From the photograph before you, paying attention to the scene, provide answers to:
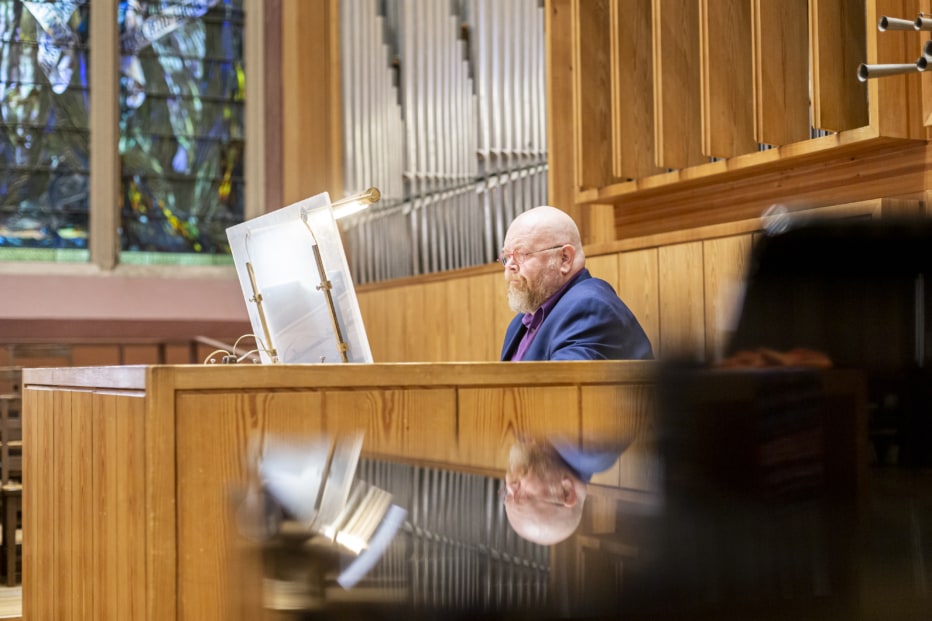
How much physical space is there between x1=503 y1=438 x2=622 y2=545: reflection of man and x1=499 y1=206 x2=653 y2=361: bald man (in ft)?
7.94

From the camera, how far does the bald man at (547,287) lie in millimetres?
3027

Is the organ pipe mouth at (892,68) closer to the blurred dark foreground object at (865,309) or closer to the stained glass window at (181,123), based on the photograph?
the blurred dark foreground object at (865,309)

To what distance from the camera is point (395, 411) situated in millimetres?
1825

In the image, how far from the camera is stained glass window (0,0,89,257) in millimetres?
7113

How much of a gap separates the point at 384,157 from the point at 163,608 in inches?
190

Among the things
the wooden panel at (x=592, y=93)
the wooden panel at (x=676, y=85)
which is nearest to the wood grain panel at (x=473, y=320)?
the wooden panel at (x=592, y=93)

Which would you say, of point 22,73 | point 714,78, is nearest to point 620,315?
point 714,78

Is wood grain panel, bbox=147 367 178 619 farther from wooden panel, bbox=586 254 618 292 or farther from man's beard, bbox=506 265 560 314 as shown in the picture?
wooden panel, bbox=586 254 618 292

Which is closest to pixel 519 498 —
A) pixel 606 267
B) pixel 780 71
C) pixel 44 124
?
pixel 780 71

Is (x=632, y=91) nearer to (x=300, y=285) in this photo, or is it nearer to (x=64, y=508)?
(x=300, y=285)

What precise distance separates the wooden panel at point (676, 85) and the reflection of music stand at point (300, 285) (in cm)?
159

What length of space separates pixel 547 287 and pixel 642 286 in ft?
1.50

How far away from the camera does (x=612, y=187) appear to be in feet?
13.9

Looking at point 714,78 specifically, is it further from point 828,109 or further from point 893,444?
point 893,444
